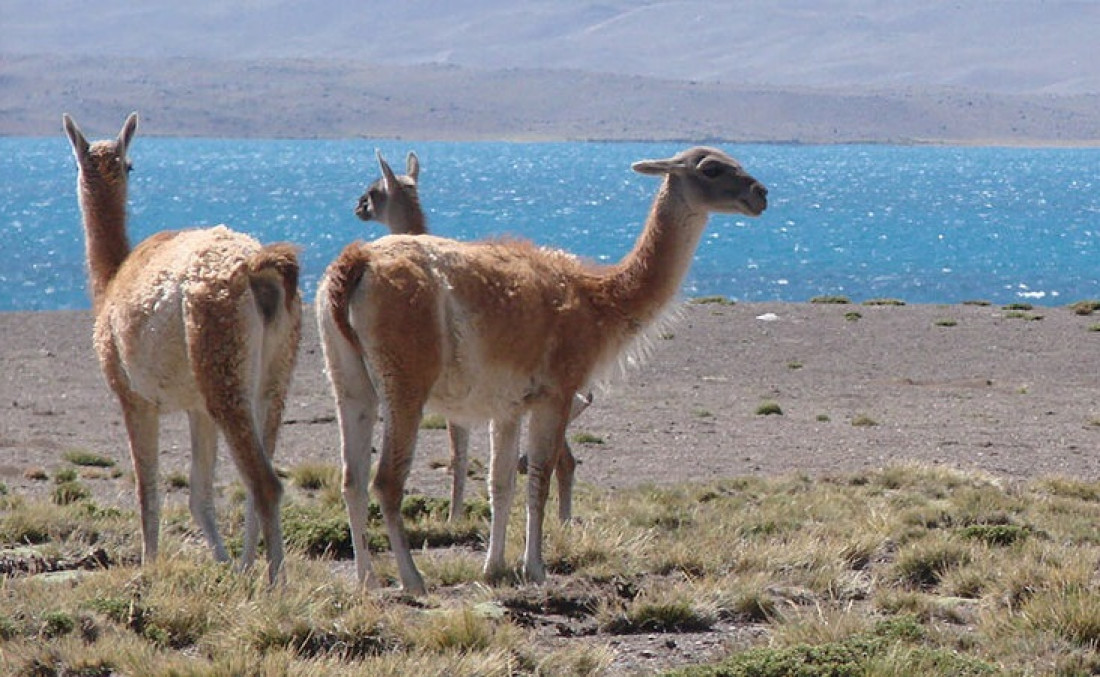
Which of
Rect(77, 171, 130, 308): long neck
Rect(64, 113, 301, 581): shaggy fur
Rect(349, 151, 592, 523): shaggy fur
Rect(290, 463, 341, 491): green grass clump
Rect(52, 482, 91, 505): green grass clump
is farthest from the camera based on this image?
Rect(290, 463, 341, 491): green grass clump

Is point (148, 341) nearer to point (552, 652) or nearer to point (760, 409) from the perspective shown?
point (552, 652)

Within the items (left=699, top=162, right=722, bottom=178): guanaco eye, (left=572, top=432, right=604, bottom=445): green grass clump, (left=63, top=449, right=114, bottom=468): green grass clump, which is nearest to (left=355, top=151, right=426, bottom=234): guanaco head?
(left=699, top=162, right=722, bottom=178): guanaco eye

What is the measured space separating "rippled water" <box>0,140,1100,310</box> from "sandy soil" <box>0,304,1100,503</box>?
3.67m

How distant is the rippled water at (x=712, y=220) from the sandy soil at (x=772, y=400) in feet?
12.0

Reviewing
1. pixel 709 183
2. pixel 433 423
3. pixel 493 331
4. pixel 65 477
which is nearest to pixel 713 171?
pixel 709 183

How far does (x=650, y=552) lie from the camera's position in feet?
26.8

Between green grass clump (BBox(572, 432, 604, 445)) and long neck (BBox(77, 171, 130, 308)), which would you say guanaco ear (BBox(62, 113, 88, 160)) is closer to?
long neck (BBox(77, 171, 130, 308))

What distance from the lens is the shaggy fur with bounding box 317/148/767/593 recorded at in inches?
284

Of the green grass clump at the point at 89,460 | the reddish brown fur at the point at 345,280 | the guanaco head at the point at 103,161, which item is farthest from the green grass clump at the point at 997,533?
Answer: the green grass clump at the point at 89,460

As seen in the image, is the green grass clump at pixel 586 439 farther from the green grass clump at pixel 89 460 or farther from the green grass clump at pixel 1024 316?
the green grass clump at pixel 1024 316

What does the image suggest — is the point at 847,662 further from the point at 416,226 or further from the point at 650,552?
the point at 416,226

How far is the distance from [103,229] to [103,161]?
37 centimetres

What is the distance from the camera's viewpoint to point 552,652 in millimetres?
6234

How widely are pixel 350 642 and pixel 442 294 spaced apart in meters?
1.87
